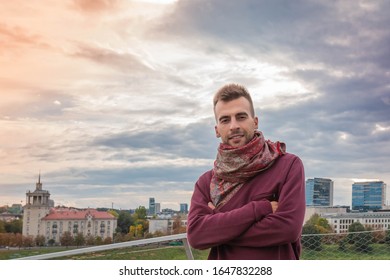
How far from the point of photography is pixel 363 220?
3018 mm

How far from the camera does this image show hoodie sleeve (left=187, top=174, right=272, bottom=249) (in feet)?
4.05

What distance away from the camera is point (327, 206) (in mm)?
2764

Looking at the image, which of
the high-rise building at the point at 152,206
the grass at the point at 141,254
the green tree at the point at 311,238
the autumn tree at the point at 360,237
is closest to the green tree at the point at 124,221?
the high-rise building at the point at 152,206

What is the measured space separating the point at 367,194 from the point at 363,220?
9.6 inches

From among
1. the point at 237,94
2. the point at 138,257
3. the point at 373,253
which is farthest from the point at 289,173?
the point at 373,253

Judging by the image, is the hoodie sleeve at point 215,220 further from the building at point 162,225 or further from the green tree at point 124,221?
the green tree at point 124,221

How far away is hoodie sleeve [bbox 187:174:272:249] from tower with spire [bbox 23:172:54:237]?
5.39 ft

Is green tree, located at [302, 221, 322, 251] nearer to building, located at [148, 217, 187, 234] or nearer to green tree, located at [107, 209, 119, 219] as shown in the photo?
building, located at [148, 217, 187, 234]

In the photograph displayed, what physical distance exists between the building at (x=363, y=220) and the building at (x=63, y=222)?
1.32 meters

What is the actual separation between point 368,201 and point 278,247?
1.72 meters

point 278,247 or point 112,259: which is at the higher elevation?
point 278,247
